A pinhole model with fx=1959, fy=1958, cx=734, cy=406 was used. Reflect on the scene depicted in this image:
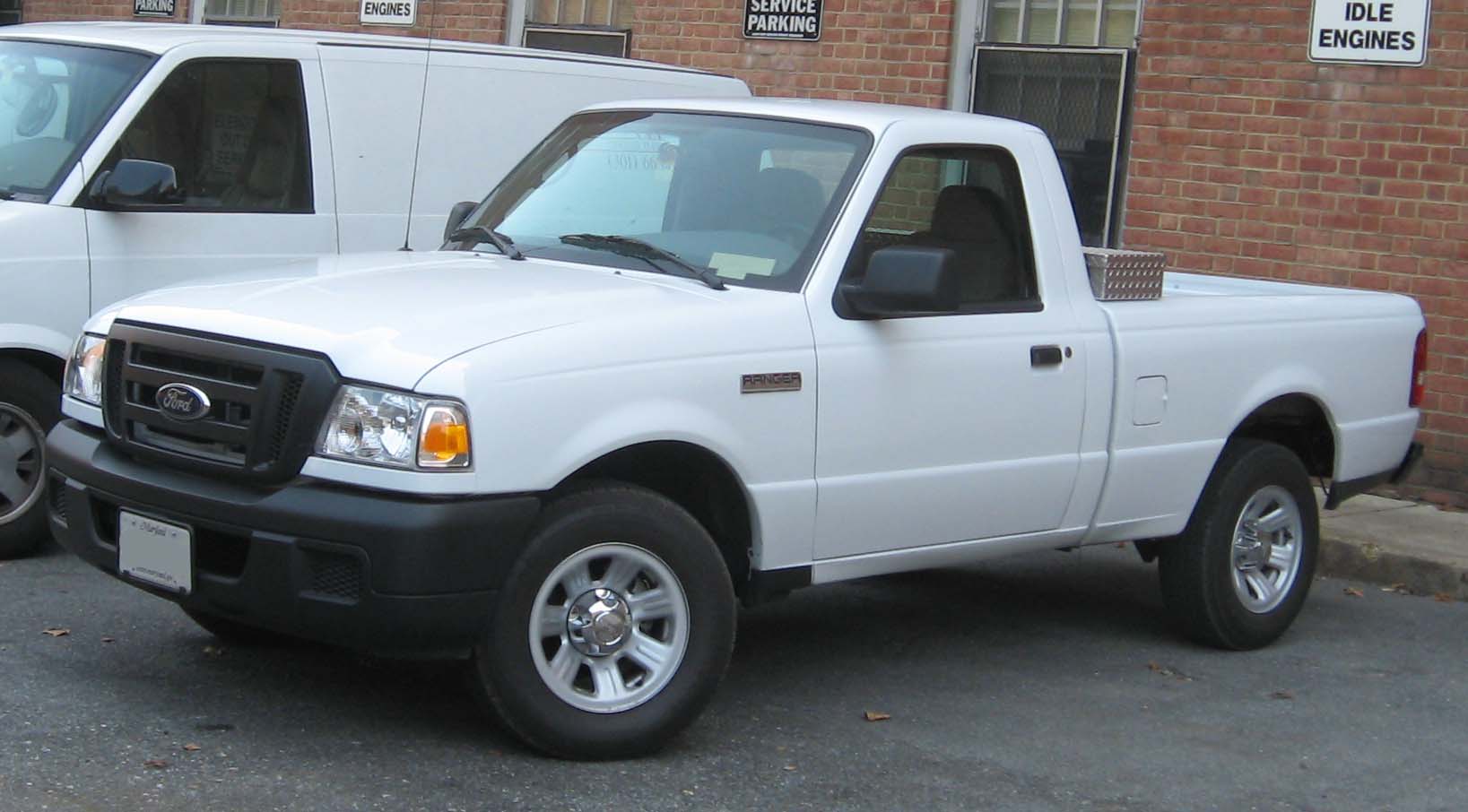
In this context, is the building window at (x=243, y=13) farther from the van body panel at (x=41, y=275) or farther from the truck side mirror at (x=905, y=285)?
the truck side mirror at (x=905, y=285)

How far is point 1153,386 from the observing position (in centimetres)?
652

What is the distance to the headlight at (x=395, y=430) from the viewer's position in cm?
477

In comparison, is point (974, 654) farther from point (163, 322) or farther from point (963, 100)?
point (963, 100)

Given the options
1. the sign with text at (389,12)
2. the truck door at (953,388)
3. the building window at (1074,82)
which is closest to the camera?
the truck door at (953,388)

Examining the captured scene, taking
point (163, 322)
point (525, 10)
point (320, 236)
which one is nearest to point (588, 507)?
point (163, 322)

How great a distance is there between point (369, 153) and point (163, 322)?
9.78 feet

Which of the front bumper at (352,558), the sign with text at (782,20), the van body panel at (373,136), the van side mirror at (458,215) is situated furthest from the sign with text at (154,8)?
the front bumper at (352,558)

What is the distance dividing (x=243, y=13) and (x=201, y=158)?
337 inches

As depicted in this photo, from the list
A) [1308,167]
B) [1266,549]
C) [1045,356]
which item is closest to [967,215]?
[1045,356]

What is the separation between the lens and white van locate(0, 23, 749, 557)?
23.7ft

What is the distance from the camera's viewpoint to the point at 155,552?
16.8 ft

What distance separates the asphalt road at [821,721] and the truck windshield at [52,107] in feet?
4.77

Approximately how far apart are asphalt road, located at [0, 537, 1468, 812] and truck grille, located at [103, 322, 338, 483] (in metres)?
0.77

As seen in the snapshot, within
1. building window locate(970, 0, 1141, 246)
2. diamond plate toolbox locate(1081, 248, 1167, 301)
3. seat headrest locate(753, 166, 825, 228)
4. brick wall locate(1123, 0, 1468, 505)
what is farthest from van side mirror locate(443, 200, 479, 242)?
building window locate(970, 0, 1141, 246)
